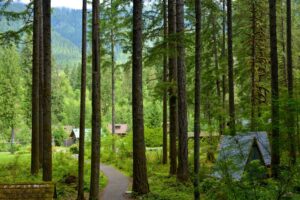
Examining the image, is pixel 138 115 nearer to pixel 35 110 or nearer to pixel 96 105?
pixel 96 105

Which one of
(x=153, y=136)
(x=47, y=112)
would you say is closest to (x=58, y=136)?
(x=153, y=136)

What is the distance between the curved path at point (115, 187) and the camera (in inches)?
566

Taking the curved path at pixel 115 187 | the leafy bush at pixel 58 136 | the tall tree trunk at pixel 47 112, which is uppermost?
the tall tree trunk at pixel 47 112

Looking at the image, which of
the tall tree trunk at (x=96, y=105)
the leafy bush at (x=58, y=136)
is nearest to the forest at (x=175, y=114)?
the tall tree trunk at (x=96, y=105)

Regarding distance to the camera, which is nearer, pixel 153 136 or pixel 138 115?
pixel 138 115

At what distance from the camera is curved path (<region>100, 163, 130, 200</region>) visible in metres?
14.4

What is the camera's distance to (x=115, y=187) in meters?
16.7

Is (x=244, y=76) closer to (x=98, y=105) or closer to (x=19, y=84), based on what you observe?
(x=98, y=105)

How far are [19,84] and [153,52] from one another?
4388cm

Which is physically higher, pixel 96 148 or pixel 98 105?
pixel 98 105

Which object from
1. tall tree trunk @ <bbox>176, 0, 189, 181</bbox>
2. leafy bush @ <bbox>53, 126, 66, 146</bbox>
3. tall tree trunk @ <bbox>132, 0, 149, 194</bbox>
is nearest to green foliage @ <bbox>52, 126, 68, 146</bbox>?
leafy bush @ <bbox>53, 126, 66, 146</bbox>

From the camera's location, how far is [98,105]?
11.7 metres

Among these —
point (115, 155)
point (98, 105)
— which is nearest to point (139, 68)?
point (98, 105)

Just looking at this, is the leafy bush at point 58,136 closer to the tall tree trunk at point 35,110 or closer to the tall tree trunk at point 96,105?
the tall tree trunk at point 35,110
